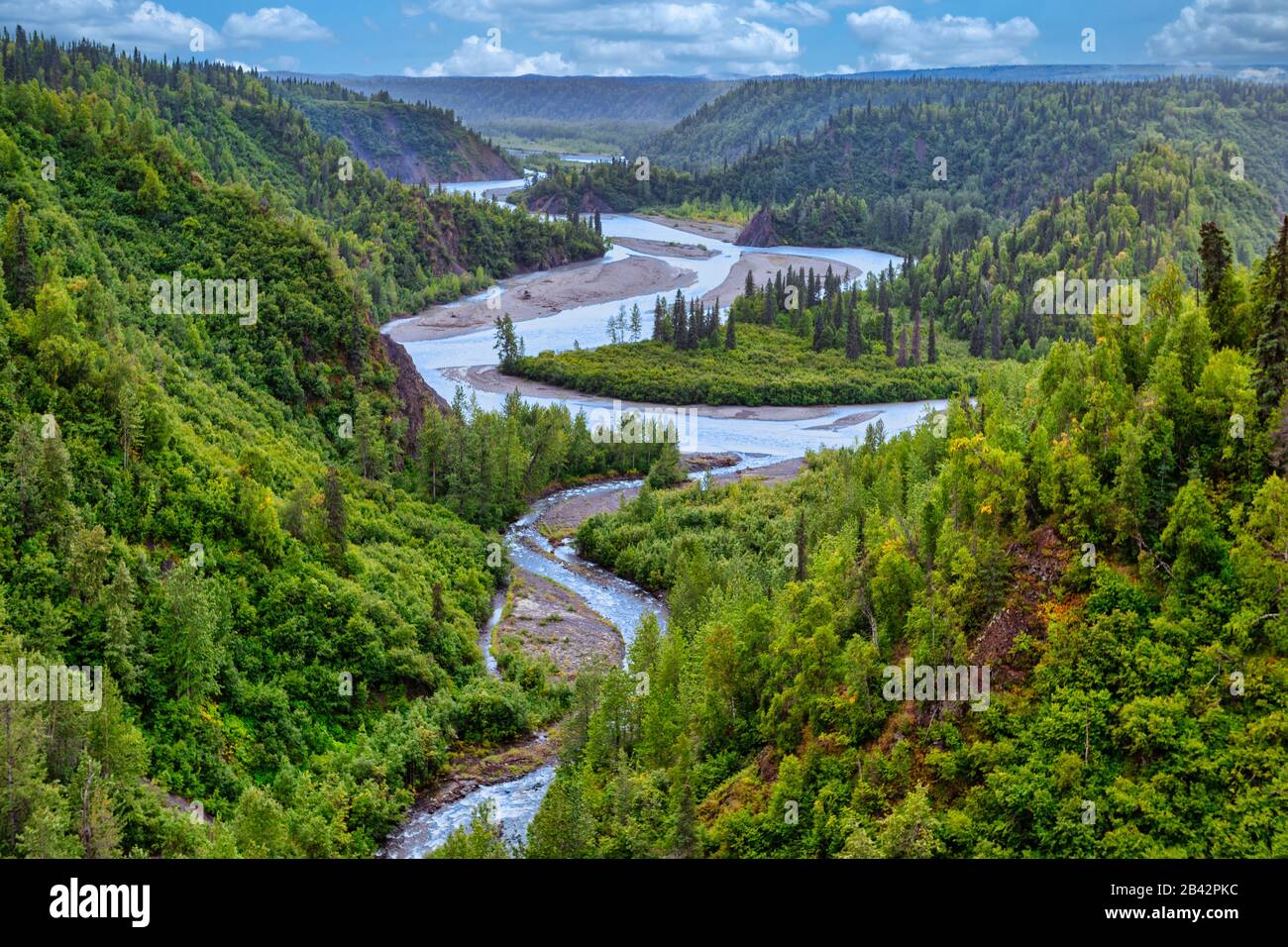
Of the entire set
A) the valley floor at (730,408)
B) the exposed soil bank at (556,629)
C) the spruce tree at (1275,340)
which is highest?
the spruce tree at (1275,340)

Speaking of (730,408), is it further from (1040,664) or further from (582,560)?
(1040,664)

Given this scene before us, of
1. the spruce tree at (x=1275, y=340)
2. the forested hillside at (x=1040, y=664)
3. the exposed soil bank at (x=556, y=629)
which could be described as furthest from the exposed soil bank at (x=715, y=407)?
the spruce tree at (x=1275, y=340)

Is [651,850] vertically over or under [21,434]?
under

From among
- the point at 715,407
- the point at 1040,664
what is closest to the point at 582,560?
the point at 1040,664

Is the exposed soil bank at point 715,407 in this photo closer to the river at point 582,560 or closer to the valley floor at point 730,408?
the valley floor at point 730,408

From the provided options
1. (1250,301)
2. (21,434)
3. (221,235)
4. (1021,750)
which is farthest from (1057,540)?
(221,235)
